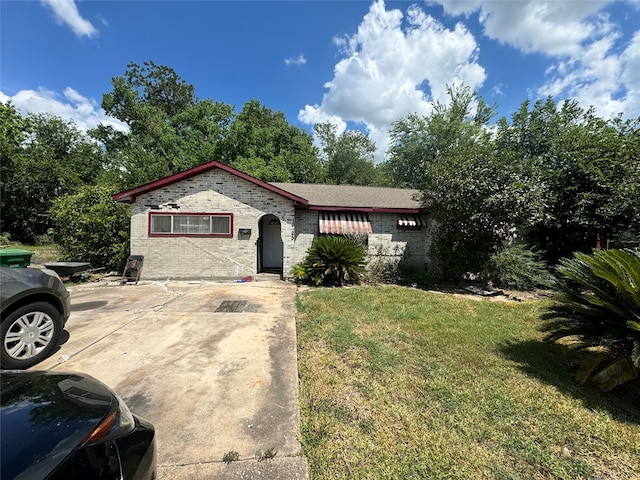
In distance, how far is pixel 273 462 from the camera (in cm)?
239

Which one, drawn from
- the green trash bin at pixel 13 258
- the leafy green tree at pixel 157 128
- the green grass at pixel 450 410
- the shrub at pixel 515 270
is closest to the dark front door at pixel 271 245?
the green grass at pixel 450 410

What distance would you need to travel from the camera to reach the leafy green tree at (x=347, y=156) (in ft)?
109

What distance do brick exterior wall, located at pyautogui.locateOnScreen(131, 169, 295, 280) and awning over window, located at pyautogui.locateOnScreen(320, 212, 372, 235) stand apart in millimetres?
1565

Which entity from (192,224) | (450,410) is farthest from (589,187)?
(192,224)

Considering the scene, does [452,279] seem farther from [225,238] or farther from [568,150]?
[225,238]

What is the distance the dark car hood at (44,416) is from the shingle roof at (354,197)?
9937 mm

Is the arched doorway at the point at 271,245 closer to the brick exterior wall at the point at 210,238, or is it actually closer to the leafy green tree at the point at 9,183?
the brick exterior wall at the point at 210,238

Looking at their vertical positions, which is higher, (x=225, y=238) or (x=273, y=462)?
(x=225, y=238)

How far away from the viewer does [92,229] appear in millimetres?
11281

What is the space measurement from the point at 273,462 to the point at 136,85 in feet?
134

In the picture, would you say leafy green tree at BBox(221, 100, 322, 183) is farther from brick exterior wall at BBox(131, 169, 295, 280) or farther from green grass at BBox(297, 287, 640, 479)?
green grass at BBox(297, 287, 640, 479)

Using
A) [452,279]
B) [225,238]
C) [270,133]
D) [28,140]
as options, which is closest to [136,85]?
[28,140]

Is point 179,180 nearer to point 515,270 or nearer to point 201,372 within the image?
point 201,372

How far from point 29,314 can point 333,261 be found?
7652mm
